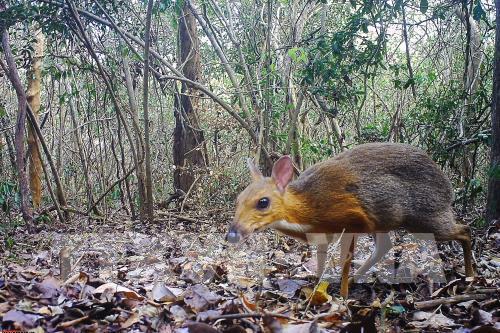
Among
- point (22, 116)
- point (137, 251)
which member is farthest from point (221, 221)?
point (22, 116)

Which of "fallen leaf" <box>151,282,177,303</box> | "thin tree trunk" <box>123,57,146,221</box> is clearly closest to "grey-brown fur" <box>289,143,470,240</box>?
"fallen leaf" <box>151,282,177,303</box>

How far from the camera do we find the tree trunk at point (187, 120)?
963 cm

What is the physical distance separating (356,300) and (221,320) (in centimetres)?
132

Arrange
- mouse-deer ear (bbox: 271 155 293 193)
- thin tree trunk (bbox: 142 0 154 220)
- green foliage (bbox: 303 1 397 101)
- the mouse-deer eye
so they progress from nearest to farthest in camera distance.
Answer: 1. the mouse-deer eye
2. mouse-deer ear (bbox: 271 155 293 193)
3. green foliage (bbox: 303 1 397 101)
4. thin tree trunk (bbox: 142 0 154 220)

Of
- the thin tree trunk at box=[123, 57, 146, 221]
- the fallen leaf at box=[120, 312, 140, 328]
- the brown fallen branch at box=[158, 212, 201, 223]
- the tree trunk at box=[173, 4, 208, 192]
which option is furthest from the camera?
the tree trunk at box=[173, 4, 208, 192]

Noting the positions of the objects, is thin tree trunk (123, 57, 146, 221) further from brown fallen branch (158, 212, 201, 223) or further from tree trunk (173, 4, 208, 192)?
tree trunk (173, 4, 208, 192)

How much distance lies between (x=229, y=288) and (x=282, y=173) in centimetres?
85

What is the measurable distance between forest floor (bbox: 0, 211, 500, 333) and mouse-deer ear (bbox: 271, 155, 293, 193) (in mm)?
694

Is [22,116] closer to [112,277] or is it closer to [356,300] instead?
[112,277]

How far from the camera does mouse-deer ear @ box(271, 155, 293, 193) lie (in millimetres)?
3646

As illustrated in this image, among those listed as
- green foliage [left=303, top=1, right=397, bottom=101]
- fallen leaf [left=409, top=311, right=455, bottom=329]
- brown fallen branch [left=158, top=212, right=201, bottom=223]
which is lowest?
brown fallen branch [left=158, top=212, right=201, bottom=223]

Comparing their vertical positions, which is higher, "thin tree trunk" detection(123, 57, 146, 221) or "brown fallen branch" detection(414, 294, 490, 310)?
"thin tree trunk" detection(123, 57, 146, 221)

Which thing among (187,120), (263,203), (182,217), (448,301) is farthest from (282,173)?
(187,120)

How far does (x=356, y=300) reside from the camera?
345 centimetres
